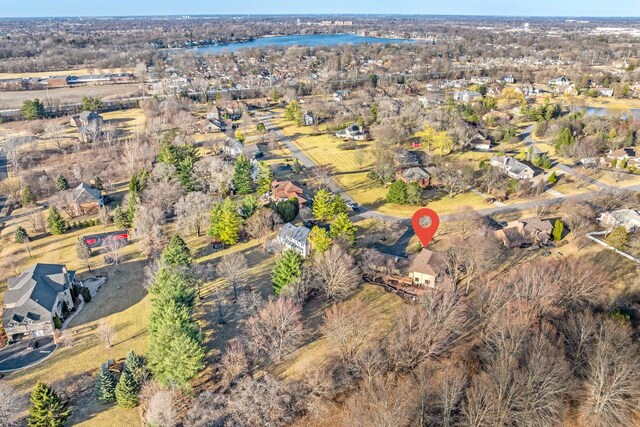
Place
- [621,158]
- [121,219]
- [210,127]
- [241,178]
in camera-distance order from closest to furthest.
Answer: [121,219] < [241,178] < [621,158] < [210,127]

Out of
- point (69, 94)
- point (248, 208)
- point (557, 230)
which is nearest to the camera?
point (557, 230)

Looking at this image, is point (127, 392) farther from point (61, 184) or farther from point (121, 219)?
point (61, 184)

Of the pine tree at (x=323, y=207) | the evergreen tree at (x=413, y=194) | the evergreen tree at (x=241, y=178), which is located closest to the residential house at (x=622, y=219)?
the evergreen tree at (x=413, y=194)

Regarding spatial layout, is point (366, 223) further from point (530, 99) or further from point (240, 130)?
point (530, 99)

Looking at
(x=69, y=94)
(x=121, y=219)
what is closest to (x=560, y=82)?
(x=121, y=219)

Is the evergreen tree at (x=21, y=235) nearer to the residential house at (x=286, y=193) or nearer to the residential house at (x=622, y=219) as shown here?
the residential house at (x=286, y=193)

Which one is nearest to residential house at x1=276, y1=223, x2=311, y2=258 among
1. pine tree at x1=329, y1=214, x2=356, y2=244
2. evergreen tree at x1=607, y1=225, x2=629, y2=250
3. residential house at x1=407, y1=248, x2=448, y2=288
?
pine tree at x1=329, y1=214, x2=356, y2=244

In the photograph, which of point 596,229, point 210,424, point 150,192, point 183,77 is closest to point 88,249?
point 150,192
